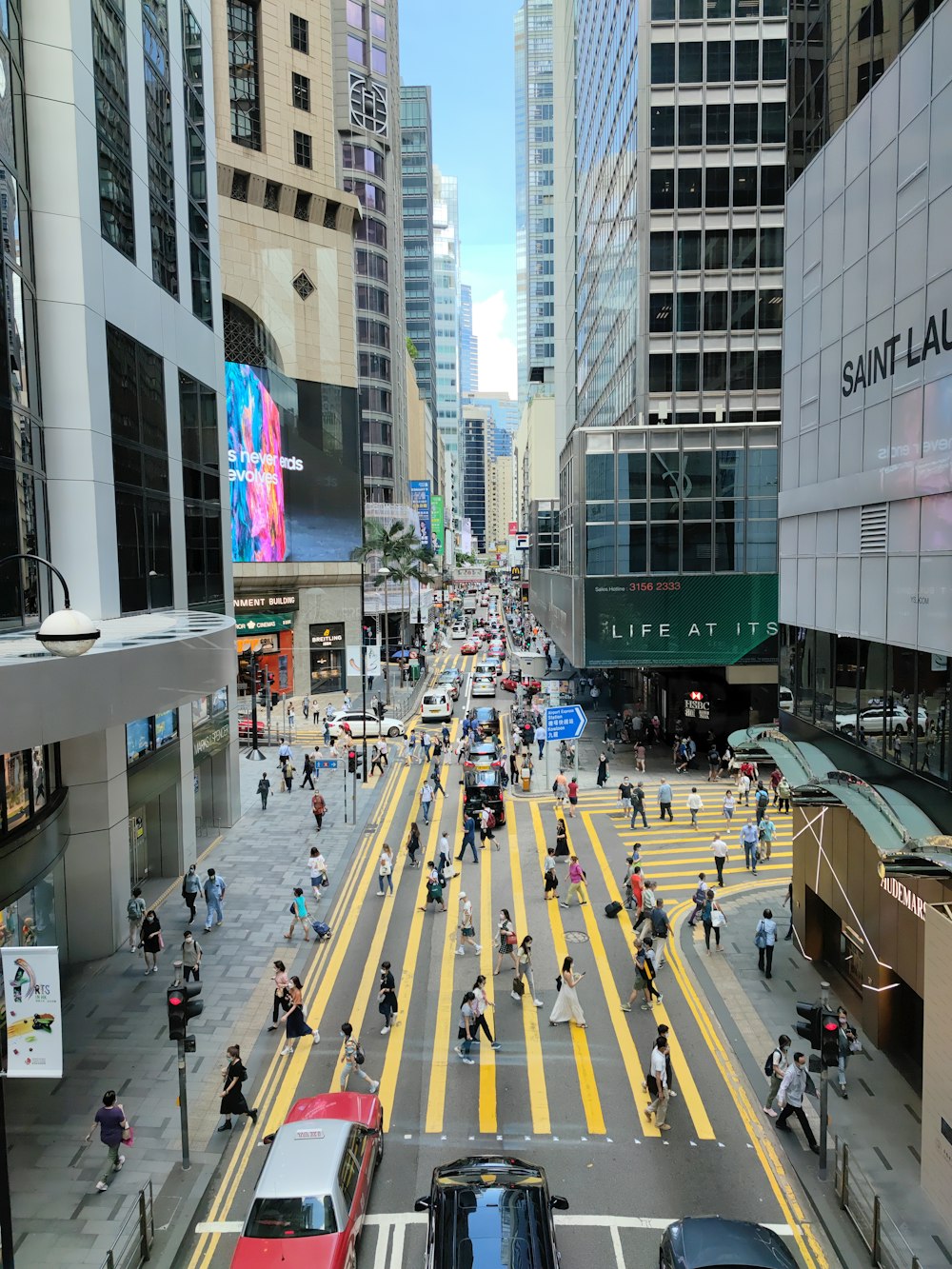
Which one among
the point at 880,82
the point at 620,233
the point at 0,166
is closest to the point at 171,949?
the point at 0,166

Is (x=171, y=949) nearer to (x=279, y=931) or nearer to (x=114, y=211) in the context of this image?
(x=279, y=931)

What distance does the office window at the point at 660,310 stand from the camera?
3928 centimetres

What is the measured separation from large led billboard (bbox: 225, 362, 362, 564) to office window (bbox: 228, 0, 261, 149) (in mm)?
15155

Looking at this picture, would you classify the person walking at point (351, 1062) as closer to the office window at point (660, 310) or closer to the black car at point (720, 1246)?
the black car at point (720, 1246)

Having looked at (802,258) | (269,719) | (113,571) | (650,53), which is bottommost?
(269,719)

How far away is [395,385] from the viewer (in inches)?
3083

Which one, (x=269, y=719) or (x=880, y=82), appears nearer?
(x=880, y=82)

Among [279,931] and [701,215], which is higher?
[701,215]

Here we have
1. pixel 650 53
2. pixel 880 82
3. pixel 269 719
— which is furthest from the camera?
pixel 269 719

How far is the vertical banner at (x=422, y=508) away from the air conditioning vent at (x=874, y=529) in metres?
64.5

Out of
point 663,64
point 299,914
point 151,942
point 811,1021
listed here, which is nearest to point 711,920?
point 811,1021

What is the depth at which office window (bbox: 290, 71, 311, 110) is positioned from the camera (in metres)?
54.8

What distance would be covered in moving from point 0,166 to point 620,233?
35735 millimetres

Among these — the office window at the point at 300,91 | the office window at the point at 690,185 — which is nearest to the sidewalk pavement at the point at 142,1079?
the office window at the point at 690,185
